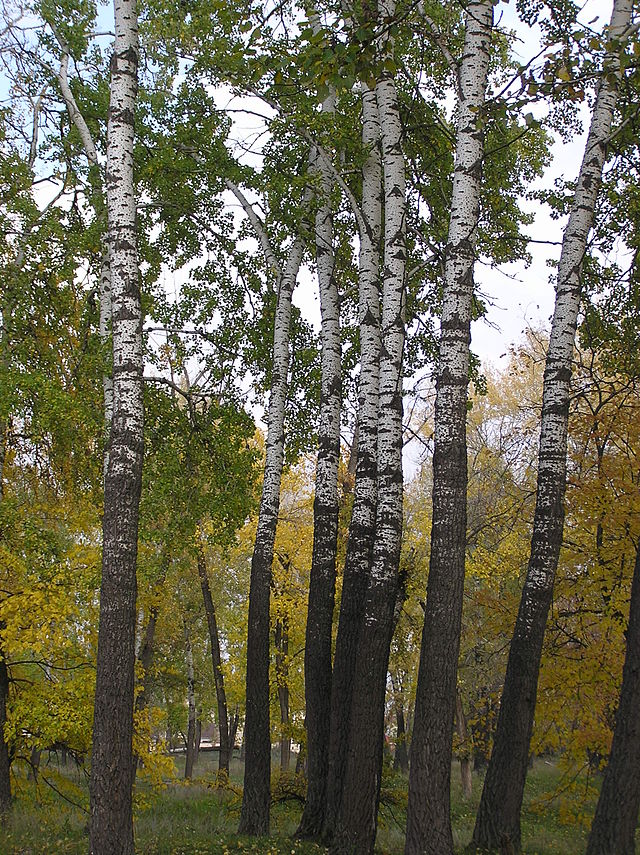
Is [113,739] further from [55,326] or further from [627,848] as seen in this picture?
[55,326]

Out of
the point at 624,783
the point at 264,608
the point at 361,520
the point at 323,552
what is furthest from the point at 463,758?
the point at 361,520

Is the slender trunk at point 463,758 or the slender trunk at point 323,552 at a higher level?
the slender trunk at point 323,552

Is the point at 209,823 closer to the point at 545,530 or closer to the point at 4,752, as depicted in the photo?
the point at 4,752

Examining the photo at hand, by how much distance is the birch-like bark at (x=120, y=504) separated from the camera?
6.18 metres

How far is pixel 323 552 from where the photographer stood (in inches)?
422

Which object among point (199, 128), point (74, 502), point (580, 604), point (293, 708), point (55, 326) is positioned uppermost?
point (199, 128)

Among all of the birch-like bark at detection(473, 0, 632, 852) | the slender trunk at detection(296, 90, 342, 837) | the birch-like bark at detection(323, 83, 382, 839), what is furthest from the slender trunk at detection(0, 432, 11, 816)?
the birch-like bark at detection(473, 0, 632, 852)

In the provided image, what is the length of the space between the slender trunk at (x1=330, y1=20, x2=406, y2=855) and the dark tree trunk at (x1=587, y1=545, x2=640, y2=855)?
2531 mm

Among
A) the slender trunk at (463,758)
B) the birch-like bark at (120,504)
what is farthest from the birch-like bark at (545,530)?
the slender trunk at (463,758)

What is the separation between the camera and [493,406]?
27.9 meters

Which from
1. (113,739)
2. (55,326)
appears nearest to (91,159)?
(55,326)

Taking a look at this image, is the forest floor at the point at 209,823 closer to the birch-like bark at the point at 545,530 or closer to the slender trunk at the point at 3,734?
the slender trunk at the point at 3,734

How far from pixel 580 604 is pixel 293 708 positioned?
48.5ft

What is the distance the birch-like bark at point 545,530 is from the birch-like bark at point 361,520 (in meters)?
1.77
